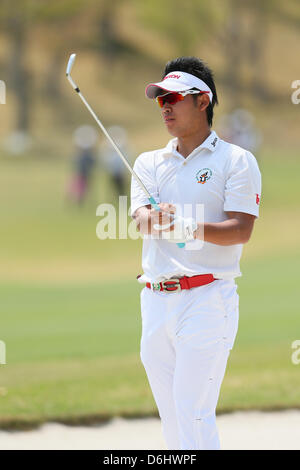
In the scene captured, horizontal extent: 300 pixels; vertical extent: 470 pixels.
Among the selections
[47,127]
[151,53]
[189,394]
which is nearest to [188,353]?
[189,394]

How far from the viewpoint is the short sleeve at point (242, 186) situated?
442 cm

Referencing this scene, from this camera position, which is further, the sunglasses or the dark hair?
the dark hair

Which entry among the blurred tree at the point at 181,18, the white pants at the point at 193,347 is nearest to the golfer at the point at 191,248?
the white pants at the point at 193,347

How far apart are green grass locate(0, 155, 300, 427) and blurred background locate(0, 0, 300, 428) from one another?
3cm

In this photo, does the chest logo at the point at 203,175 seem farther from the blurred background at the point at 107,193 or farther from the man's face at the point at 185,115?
the blurred background at the point at 107,193

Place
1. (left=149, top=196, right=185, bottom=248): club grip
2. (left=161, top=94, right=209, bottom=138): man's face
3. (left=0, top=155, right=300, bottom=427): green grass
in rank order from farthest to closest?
(left=0, top=155, right=300, bottom=427): green grass < (left=161, top=94, right=209, bottom=138): man's face < (left=149, top=196, right=185, bottom=248): club grip

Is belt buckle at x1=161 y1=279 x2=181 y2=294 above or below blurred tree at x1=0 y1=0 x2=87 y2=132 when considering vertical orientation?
below

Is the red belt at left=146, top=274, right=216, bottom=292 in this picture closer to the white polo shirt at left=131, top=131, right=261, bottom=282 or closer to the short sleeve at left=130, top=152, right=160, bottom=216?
the white polo shirt at left=131, top=131, right=261, bottom=282

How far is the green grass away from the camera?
304 inches

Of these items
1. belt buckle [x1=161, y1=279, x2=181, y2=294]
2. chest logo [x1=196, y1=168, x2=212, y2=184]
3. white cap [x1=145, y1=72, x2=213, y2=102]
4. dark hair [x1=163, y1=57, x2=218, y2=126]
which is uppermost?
dark hair [x1=163, y1=57, x2=218, y2=126]

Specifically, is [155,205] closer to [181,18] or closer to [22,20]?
[22,20]


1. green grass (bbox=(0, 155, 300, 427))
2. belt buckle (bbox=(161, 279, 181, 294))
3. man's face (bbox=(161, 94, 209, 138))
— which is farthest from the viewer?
green grass (bbox=(0, 155, 300, 427))

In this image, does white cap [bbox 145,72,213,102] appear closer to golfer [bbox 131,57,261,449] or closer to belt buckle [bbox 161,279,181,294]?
golfer [bbox 131,57,261,449]

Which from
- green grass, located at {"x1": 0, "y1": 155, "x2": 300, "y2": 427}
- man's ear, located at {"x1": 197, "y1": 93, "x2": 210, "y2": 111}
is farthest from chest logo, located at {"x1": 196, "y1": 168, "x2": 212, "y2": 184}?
green grass, located at {"x1": 0, "y1": 155, "x2": 300, "y2": 427}
